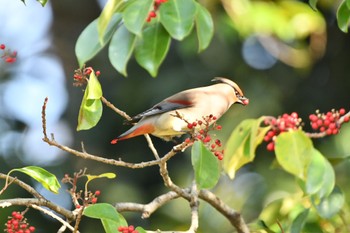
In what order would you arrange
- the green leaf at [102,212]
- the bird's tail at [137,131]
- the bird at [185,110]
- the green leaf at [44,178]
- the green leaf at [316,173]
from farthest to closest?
the bird at [185,110], the bird's tail at [137,131], the green leaf at [44,178], the green leaf at [102,212], the green leaf at [316,173]

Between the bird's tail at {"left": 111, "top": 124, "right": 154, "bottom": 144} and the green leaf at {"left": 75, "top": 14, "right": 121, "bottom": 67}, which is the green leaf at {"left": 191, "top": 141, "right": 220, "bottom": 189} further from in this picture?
the bird's tail at {"left": 111, "top": 124, "right": 154, "bottom": 144}

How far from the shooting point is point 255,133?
2664 mm

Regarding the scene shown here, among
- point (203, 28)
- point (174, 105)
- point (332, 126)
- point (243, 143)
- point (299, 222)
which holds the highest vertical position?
point (203, 28)

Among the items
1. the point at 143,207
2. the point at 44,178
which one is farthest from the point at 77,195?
the point at 143,207

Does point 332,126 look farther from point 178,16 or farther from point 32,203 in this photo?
point 32,203

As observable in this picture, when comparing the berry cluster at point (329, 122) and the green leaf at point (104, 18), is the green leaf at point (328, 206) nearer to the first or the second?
the berry cluster at point (329, 122)

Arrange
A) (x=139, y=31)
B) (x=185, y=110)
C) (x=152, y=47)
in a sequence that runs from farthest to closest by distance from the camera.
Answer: (x=185, y=110), (x=152, y=47), (x=139, y=31)

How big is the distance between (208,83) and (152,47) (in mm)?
4970

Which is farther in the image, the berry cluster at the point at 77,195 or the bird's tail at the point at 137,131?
the bird's tail at the point at 137,131

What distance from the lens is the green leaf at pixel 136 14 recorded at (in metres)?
2.35

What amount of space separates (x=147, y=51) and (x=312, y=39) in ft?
17.4

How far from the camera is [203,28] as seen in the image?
2.57 metres

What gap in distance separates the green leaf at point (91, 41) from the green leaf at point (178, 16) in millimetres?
149

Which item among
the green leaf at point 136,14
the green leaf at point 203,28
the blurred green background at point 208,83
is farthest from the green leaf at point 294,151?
the blurred green background at point 208,83
